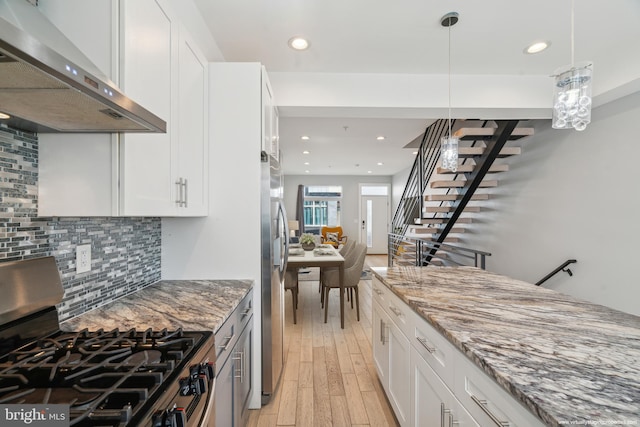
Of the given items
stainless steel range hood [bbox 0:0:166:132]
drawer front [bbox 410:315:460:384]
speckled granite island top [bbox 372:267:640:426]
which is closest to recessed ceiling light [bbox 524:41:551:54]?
speckled granite island top [bbox 372:267:640:426]

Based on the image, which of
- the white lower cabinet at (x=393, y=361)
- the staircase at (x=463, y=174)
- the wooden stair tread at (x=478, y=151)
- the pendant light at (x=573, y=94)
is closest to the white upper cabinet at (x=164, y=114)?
the white lower cabinet at (x=393, y=361)

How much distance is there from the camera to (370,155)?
672 cm

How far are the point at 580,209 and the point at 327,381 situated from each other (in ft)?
10.8

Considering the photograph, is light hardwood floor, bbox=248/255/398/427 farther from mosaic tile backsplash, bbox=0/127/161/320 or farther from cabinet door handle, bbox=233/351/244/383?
mosaic tile backsplash, bbox=0/127/161/320

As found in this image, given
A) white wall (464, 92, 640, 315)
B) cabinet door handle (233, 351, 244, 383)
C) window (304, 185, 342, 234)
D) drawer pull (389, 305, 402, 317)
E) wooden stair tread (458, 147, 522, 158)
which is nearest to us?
cabinet door handle (233, 351, 244, 383)

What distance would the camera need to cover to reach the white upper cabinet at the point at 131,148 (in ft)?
3.54

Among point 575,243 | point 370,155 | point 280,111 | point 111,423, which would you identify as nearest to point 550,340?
point 111,423

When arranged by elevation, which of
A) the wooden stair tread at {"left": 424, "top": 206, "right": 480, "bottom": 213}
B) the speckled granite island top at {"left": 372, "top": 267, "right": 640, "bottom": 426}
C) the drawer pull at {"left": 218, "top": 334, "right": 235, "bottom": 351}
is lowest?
the drawer pull at {"left": 218, "top": 334, "right": 235, "bottom": 351}

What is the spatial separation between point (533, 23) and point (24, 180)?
310 cm

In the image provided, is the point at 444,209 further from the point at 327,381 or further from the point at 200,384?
the point at 200,384

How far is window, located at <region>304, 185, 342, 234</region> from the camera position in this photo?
1023 centimetres

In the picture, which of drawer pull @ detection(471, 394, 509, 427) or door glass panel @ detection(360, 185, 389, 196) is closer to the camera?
drawer pull @ detection(471, 394, 509, 427)

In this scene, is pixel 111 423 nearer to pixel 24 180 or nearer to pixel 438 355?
pixel 24 180

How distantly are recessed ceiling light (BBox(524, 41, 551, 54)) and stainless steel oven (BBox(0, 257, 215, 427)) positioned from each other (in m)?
3.10
